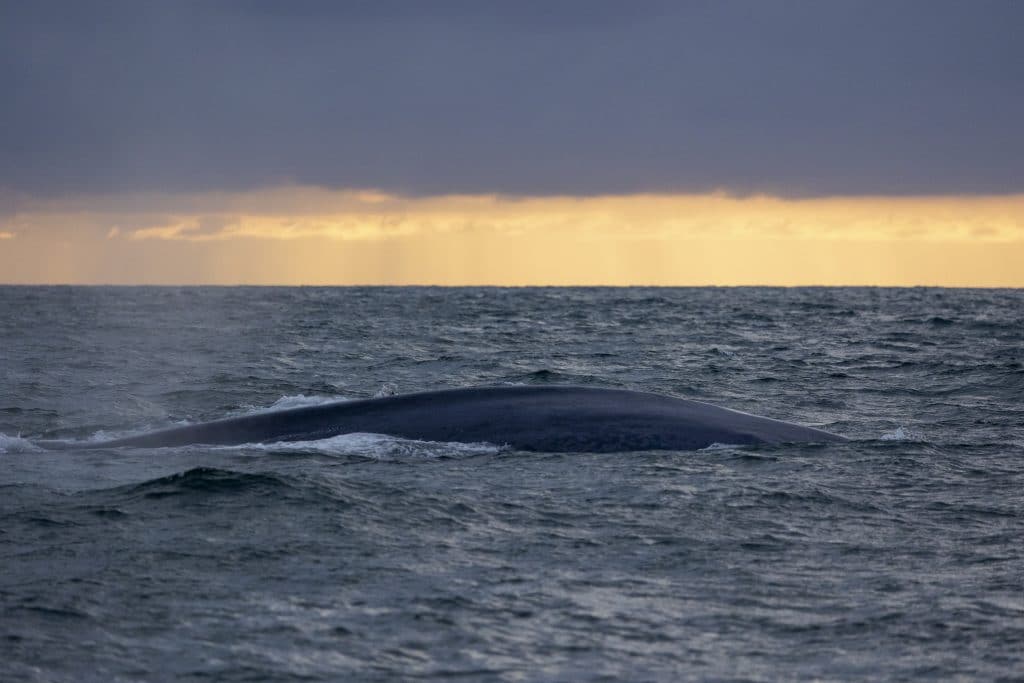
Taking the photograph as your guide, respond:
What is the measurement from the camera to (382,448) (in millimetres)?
12156

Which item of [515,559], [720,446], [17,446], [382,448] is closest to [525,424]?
[382,448]

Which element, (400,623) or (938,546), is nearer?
(400,623)

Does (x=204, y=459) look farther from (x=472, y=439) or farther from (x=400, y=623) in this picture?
(x=400, y=623)

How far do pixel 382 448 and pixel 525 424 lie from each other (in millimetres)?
1408

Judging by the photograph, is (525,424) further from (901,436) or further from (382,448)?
(901,436)

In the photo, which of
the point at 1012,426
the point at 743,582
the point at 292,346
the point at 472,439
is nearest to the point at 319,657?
A: the point at 743,582

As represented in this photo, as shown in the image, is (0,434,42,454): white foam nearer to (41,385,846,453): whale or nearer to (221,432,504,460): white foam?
(41,385,846,453): whale

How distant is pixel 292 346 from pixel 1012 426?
2271 centimetres

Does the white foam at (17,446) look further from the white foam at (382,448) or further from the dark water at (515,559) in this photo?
the white foam at (382,448)

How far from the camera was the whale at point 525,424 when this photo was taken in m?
12.1

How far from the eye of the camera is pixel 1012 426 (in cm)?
1638

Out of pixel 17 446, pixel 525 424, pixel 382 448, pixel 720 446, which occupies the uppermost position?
pixel 525 424

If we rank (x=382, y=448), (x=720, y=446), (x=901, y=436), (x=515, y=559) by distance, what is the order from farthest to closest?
(x=901, y=436) < (x=382, y=448) < (x=720, y=446) < (x=515, y=559)

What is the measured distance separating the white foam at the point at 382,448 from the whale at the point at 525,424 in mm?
94
